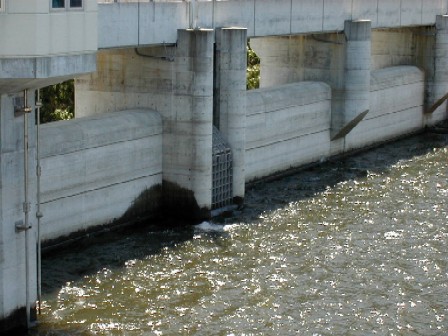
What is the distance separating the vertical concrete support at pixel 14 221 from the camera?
20.1 meters

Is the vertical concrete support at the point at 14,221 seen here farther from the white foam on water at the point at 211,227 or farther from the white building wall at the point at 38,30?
the white foam on water at the point at 211,227

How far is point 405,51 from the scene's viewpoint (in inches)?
1912

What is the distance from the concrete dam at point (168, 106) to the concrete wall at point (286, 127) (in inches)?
2.8

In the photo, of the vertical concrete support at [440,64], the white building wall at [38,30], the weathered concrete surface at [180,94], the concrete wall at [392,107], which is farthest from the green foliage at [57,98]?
the white building wall at [38,30]

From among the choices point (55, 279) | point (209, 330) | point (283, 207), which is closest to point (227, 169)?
point (283, 207)

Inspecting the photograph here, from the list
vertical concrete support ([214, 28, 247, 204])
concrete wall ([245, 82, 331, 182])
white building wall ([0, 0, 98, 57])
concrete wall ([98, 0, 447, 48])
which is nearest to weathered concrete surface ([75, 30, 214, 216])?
concrete wall ([98, 0, 447, 48])

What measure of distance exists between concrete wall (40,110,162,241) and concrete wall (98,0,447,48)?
2.17 meters

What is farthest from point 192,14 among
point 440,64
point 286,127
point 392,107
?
point 440,64

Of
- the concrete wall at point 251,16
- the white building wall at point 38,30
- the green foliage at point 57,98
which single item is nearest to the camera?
the white building wall at point 38,30

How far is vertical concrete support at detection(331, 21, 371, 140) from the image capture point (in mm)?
39969

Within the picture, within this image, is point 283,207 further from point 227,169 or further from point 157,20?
point 157,20

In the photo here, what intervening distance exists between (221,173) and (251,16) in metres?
5.69

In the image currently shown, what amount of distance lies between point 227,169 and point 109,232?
469 cm

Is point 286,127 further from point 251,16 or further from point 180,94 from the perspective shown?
point 180,94
